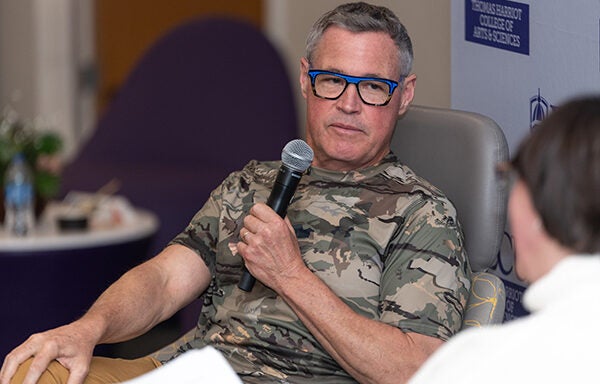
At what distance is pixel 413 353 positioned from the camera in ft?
7.06

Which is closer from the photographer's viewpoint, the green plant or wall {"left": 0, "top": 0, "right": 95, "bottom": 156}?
the green plant

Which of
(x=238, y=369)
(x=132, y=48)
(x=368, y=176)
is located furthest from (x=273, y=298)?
(x=132, y=48)

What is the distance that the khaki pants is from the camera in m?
2.21

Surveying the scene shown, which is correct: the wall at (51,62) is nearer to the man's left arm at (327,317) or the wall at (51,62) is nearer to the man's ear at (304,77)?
the man's ear at (304,77)

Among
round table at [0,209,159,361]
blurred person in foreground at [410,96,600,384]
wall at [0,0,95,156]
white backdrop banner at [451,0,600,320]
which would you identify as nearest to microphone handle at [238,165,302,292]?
white backdrop banner at [451,0,600,320]

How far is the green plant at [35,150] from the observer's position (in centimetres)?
414

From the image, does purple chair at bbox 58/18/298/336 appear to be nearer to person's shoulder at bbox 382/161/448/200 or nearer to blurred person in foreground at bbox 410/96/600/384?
person's shoulder at bbox 382/161/448/200

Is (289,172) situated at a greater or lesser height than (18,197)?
greater

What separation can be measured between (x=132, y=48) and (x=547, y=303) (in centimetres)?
524

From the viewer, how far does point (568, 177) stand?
1339 millimetres

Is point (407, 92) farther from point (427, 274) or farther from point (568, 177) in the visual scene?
point (568, 177)

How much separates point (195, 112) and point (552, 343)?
4.14 meters

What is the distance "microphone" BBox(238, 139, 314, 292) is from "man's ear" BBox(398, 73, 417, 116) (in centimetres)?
41

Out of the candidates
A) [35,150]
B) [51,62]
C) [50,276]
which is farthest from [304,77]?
[51,62]
